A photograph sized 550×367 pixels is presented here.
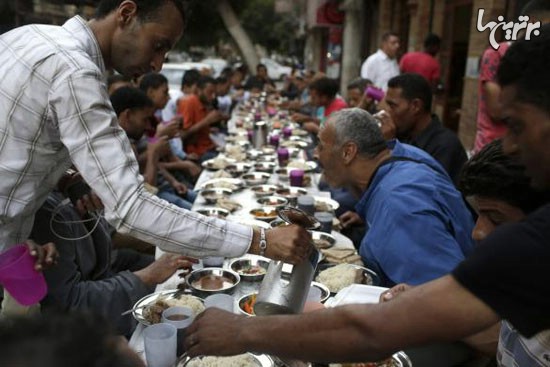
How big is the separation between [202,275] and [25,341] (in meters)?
1.78

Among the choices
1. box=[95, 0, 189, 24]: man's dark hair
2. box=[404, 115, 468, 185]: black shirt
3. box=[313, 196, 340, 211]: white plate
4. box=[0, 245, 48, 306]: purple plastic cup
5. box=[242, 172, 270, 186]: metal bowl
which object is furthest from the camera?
box=[242, 172, 270, 186]: metal bowl

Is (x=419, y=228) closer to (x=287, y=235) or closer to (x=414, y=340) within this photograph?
(x=287, y=235)

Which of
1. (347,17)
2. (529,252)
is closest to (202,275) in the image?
(529,252)

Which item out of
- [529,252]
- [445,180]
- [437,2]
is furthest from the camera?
[437,2]

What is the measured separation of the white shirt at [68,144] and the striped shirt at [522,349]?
102 centimetres

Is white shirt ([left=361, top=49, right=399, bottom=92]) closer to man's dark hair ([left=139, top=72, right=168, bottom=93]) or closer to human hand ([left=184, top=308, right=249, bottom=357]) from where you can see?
man's dark hair ([left=139, top=72, right=168, bottom=93])

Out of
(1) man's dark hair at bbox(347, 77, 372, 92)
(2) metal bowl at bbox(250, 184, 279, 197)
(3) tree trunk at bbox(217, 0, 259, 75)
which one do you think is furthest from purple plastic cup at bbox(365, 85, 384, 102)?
(3) tree trunk at bbox(217, 0, 259, 75)

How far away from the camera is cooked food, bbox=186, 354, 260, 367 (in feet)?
5.34

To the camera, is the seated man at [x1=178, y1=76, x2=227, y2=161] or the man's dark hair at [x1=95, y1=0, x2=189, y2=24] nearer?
the man's dark hair at [x1=95, y1=0, x2=189, y2=24]

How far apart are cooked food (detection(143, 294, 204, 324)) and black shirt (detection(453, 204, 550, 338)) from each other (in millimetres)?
1225

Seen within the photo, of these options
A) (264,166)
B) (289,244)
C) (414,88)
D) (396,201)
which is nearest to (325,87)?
(264,166)

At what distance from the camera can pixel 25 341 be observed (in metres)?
0.60

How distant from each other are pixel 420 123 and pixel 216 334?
10.8ft

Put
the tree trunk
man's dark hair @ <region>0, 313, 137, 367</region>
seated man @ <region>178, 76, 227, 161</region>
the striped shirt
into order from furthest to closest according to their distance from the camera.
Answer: the tree trunk
seated man @ <region>178, 76, 227, 161</region>
the striped shirt
man's dark hair @ <region>0, 313, 137, 367</region>
